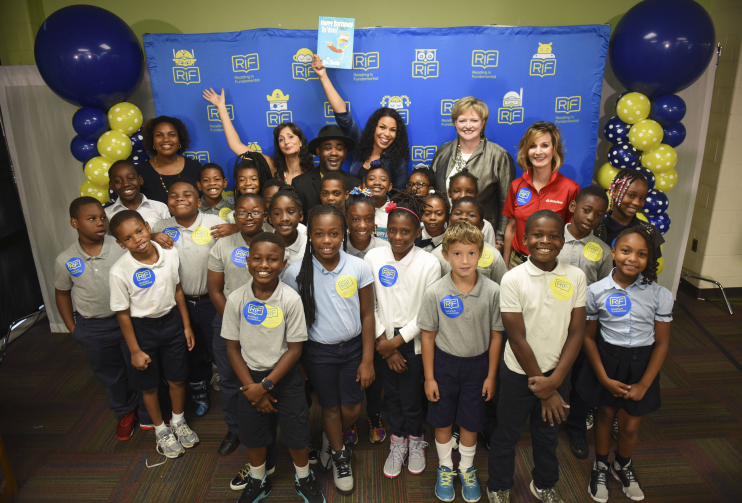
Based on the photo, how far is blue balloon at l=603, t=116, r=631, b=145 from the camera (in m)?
3.33

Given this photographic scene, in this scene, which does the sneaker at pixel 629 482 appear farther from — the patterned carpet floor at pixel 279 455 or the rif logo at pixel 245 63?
the rif logo at pixel 245 63

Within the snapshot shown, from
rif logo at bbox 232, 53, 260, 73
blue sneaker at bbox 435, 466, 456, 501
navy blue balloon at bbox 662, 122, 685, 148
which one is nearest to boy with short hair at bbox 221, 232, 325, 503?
blue sneaker at bbox 435, 466, 456, 501

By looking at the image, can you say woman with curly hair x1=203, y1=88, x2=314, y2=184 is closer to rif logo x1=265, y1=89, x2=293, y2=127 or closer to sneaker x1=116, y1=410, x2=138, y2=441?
A: rif logo x1=265, y1=89, x2=293, y2=127

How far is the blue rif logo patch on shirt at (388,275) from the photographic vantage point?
2.19 m

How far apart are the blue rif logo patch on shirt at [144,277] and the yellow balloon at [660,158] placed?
3228 millimetres

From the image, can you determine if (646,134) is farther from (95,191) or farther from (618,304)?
(95,191)

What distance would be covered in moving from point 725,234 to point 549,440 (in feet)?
10.9

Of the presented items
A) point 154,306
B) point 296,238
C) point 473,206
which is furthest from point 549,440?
point 154,306

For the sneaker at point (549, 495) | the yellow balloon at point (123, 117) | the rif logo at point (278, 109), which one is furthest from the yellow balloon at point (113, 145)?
the sneaker at point (549, 495)

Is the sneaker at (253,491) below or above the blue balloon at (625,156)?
below

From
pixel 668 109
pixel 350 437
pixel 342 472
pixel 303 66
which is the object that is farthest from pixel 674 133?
pixel 342 472

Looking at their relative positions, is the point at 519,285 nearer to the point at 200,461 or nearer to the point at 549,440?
the point at 549,440

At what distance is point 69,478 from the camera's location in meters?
2.44

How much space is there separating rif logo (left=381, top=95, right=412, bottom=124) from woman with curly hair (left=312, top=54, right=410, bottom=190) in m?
0.21
